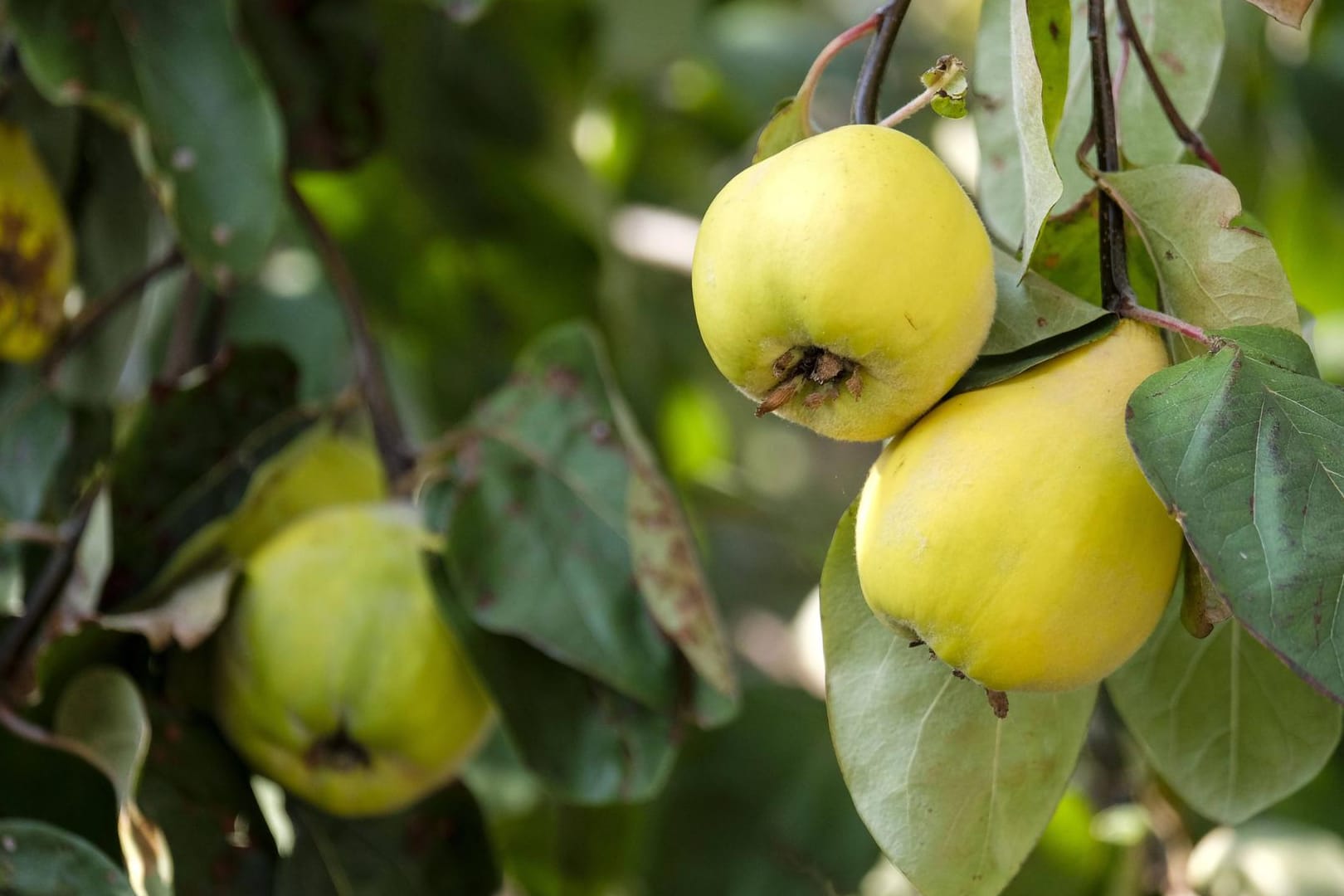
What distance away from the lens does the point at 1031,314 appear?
0.52 meters

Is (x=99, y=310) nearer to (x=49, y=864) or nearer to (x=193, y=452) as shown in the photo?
(x=193, y=452)

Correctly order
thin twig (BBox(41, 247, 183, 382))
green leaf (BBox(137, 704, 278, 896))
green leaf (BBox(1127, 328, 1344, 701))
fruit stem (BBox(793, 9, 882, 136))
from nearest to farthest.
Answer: green leaf (BBox(1127, 328, 1344, 701))
fruit stem (BBox(793, 9, 882, 136))
green leaf (BBox(137, 704, 278, 896))
thin twig (BBox(41, 247, 183, 382))

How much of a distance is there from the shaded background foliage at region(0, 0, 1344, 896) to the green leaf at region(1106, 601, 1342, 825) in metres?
0.32

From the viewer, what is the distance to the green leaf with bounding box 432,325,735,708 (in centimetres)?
82

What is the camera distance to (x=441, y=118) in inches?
55.7

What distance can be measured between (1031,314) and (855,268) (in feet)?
0.32

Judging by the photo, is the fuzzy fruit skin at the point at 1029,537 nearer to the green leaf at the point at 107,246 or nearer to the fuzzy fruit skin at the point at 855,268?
the fuzzy fruit skin at the point at 855,268

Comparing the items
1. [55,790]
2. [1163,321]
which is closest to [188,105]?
[55,790]

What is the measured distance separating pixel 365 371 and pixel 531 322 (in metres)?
0.47

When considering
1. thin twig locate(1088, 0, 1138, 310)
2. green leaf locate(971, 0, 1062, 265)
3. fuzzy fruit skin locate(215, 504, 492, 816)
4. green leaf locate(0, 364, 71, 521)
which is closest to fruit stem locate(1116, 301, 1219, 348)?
thin twig locate(1088, 0, 1138, 310)

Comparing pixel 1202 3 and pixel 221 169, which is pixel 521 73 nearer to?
pixel 221 169

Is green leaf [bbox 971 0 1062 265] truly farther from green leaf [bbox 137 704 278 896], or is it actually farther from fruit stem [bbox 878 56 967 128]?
green leaf [bbox 137 704 278 896]

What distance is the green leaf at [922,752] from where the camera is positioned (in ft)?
1.83

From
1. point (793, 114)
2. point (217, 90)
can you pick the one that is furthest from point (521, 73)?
point (793, 114)
